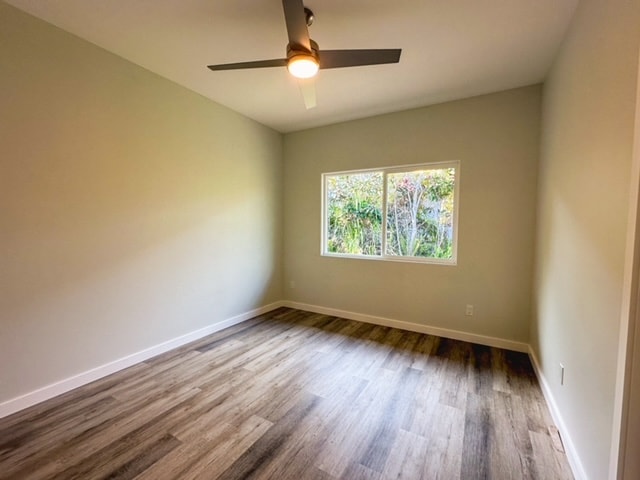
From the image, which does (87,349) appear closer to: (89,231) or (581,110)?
(89,231)

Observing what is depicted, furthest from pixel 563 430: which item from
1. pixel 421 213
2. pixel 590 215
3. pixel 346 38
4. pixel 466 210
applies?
pixel 346 38

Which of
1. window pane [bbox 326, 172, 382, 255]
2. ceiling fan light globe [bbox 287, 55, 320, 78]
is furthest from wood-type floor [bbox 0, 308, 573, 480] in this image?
ceiling fan light globe [bbox 287, 55, 320, 78]

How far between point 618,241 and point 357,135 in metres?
3.06

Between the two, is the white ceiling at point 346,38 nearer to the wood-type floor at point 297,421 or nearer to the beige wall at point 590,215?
the beige wall at point 590,215

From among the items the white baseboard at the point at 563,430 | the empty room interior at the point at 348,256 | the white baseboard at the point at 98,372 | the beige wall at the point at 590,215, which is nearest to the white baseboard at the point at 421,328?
the empty room interior at the point at 348,256

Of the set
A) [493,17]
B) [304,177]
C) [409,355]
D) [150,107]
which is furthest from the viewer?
[304,177]

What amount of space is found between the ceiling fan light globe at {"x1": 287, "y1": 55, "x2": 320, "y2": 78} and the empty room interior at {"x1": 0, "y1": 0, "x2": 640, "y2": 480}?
4cm

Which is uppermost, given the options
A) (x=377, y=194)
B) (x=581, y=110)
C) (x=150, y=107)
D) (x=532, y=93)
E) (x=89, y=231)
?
(x=532, y=93)

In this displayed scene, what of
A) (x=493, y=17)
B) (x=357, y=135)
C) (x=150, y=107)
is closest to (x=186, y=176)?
(x=150, y=107)

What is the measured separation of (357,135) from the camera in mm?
3740

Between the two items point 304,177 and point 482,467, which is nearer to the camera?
point 482,467

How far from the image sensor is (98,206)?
7.49 ft

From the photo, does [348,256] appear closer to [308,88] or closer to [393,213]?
[393,213]

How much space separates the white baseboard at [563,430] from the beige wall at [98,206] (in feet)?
A: 10.6
